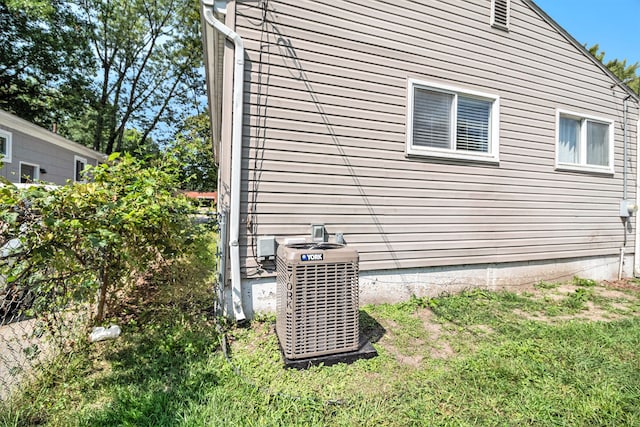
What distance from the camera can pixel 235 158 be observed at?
3156 mm

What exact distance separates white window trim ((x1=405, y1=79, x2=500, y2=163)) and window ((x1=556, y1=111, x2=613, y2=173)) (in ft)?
4.87

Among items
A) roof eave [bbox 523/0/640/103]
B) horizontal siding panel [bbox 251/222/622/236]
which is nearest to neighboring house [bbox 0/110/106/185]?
horizontal siding panel [bbox 251/222/622/236]

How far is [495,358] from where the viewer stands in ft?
8.68

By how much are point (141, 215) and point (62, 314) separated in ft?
3.10

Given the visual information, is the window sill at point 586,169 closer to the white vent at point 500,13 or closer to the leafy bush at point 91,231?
the white vent at point 500,13

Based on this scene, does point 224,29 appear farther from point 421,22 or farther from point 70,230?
point 421,22

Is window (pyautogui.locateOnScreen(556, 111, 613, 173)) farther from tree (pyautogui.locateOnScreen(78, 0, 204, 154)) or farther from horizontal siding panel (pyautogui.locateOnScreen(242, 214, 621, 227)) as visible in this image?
tree (pyautogui.locateOnScreen(78, 0, 204, 154))

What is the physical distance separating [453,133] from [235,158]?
2.98 metres

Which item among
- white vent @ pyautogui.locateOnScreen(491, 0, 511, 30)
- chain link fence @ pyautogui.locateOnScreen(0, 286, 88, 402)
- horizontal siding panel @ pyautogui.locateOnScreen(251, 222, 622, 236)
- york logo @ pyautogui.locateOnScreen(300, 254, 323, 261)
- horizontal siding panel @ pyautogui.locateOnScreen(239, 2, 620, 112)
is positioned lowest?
chain link fence @ pyautogui.locateOnScreen(0, 286, 88, 402)

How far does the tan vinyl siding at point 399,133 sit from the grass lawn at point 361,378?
1.00 m

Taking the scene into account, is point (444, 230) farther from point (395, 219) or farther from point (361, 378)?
point (361, 378)

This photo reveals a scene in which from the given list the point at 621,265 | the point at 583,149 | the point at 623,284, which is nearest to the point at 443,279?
the point at 583,149

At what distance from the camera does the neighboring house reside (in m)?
7.34

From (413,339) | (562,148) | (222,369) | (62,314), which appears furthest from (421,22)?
(62,314)
